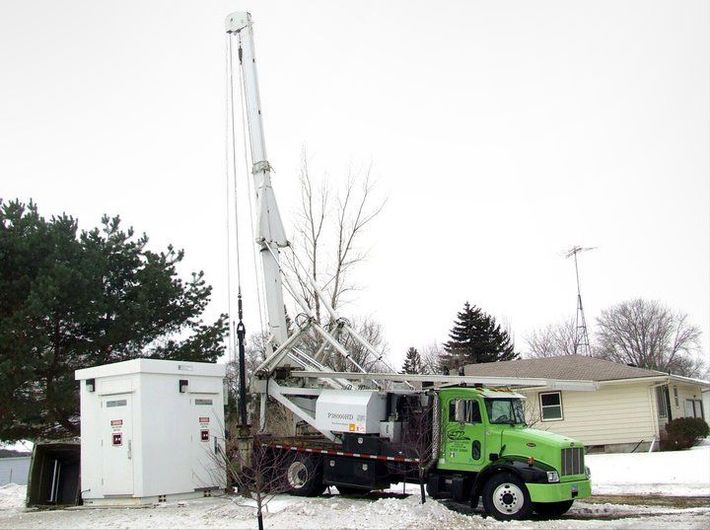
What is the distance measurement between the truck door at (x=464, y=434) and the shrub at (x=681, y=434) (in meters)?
15.0

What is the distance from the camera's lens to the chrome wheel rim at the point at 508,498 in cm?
1295

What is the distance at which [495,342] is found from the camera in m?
50.4

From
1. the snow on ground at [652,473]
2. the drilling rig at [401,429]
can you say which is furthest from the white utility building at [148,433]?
the snow on ground at [652,473]

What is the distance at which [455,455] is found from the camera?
46.1ft

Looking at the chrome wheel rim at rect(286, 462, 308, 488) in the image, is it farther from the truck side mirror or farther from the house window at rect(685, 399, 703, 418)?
the house window at rect(685, 399, 703, 418)

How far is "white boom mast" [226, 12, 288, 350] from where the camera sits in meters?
18.0

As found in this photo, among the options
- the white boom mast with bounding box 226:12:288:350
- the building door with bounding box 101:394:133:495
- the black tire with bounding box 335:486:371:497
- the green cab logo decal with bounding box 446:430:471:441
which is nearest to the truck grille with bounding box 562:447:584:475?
the green cab logo decal with bounding box 446:430:471:441

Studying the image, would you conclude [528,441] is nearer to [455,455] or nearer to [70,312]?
[455,455]

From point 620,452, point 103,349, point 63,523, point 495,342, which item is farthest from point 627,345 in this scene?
point 63,523

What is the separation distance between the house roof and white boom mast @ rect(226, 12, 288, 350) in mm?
13604

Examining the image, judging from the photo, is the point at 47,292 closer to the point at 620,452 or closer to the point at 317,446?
the point at 317,446

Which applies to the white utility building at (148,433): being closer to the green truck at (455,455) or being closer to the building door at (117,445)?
the building door at (117,445)

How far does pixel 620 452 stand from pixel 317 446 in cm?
1535

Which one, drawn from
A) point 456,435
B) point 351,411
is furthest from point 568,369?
point 456,435
